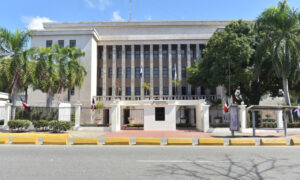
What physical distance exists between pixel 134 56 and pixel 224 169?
99.5ft

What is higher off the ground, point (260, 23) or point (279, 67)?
point (260, 23)

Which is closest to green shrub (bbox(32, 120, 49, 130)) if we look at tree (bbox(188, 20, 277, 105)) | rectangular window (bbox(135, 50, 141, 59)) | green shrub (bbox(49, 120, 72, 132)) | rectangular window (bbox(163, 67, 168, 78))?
green shrub (bbox(49, 120, 72, 132))

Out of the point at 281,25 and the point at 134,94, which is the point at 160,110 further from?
the point at 281,25

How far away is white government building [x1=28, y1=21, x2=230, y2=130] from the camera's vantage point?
105 ft

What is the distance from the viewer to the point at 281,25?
69.1 feet

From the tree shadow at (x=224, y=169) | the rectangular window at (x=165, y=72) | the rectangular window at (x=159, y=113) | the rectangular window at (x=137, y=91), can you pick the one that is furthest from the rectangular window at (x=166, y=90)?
the tree shadow at (x=224, y=169)

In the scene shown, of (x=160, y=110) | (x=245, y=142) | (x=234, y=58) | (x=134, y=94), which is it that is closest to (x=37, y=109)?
(x=160, y=110)

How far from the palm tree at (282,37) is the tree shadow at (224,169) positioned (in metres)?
15.9

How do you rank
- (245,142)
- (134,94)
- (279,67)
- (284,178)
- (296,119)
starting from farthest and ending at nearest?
1. (134,94)
2. (296,119)
3. (279,67)
4. (245,142)
5. (284,178)

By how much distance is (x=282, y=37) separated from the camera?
20891 millimetres

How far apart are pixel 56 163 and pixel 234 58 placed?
20.9m

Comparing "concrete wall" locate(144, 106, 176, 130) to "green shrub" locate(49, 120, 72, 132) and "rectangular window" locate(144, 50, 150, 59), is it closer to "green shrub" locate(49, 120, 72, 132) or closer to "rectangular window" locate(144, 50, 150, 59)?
"green shrub" locate(49, 120, 72, 132)

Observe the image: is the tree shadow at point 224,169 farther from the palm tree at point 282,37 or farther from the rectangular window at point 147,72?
the rectangular window at point 147,72

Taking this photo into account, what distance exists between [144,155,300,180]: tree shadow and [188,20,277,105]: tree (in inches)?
633
